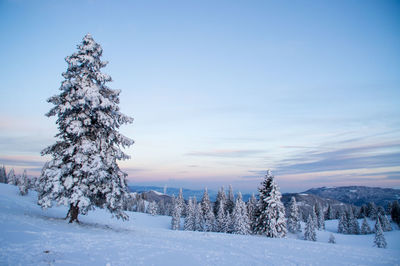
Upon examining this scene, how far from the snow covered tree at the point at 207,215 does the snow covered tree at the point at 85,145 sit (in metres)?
51.1

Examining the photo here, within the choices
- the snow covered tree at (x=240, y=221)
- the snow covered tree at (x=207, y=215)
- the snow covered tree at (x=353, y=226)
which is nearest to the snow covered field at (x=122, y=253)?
the snow covered tree at (x=240, y=221)

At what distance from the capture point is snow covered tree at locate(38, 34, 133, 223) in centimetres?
1398

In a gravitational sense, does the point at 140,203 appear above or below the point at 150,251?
below

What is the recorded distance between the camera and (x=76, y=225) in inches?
560

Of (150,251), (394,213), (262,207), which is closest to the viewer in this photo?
(150,251)

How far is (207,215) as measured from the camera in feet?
215

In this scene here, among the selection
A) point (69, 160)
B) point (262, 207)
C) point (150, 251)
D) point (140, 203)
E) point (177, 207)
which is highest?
point (69, 160)

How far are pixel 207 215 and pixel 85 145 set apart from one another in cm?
5713

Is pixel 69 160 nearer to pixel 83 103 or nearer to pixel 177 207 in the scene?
pixel 83 103

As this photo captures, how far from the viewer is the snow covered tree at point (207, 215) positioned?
62.0 metres

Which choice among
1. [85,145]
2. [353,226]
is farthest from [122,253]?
[353,226]

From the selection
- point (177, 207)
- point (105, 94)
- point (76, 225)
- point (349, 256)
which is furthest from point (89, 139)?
point (177, 207)

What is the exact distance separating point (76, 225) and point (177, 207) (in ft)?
204

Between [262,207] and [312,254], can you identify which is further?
[262,207]
